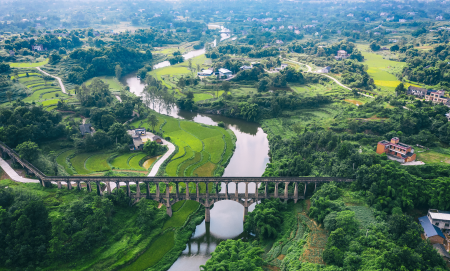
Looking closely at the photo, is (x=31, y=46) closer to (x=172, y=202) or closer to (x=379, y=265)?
(x=172, y=202)

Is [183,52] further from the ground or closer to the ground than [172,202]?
A: further from the ground

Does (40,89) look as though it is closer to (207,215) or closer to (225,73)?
(225,73)

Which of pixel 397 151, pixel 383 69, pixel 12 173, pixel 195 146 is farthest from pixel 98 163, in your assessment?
pixel 383 69

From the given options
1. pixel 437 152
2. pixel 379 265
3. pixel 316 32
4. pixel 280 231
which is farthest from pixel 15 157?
pixel 316 32

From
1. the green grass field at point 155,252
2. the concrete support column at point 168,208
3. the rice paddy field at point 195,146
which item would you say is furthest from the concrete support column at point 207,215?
Answer: the rice paddy field at point 195,146

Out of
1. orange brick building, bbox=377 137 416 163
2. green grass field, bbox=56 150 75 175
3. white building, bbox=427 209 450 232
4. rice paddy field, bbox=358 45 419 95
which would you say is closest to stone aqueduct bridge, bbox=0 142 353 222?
green grass field, bbox=56 150 75 175

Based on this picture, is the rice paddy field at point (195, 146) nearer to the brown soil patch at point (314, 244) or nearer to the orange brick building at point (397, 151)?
the brown soil patch at point (314, 244)

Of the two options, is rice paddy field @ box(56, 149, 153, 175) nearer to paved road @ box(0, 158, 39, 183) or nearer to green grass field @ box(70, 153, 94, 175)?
green grass field @ box(70, 153, 94, 175)

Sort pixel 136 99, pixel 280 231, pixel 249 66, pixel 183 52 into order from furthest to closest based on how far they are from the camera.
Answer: pixel 183 52 < pixel 249 66 < pixel 136 99 < pixel 280 231
